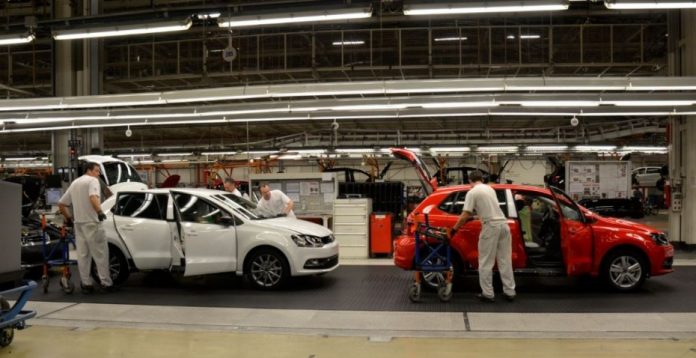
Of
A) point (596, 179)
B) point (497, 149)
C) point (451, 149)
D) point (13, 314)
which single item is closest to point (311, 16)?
point (13, 314)

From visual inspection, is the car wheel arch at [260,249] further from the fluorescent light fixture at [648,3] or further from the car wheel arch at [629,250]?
the fluorescent light fixture at [648,3]

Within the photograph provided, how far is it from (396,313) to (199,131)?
63.4 feet

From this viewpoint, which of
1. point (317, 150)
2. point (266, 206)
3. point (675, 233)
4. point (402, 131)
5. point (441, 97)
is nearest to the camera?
point (266, 206)

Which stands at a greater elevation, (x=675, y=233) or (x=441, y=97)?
(x=441, y=97)

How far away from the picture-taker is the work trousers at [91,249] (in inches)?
280

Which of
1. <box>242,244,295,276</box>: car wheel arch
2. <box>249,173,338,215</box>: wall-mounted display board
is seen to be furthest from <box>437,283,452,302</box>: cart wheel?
<box>249,173,338,215</box>: wall-mounted display board

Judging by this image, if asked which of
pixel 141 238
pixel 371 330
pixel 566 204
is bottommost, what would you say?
pixel 371 330

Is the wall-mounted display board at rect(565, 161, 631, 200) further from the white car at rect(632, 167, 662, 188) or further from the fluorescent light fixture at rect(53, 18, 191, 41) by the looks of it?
the white car at rect(632, 167, 662, 188)

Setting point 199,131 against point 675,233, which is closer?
point 675,233

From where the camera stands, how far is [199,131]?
23.8 metres

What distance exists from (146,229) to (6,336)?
2.94 metres

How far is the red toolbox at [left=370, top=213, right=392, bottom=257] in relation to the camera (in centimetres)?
1055

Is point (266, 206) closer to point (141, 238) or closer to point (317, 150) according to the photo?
point (141, 238)

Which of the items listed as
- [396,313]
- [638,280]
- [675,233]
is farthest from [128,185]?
[675,233]
